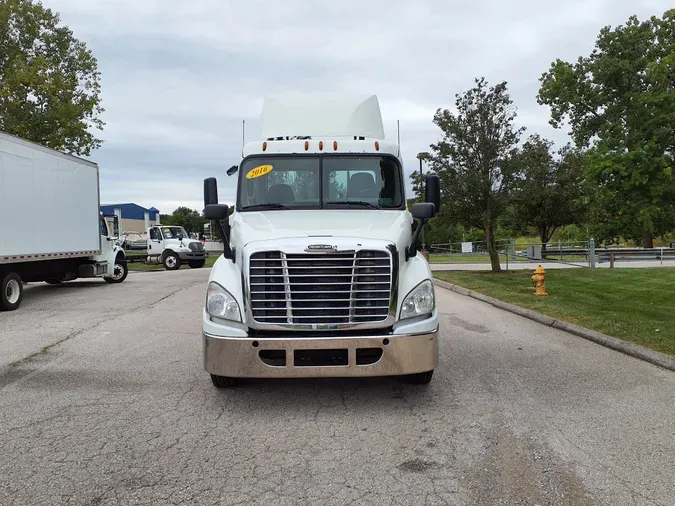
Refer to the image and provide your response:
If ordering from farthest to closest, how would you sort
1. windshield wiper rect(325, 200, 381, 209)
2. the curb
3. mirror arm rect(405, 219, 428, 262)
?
the curb, windshield wiper rect(325, 200, 381, 209), mirror arm rect(405, 219, 428, 262)

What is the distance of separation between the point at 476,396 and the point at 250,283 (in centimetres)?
233

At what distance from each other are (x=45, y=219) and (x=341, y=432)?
37.6 feet

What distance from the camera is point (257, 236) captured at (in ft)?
16.8

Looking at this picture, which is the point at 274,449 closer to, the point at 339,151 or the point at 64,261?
the point at 339,151

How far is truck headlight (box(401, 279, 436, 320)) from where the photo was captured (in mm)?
4893

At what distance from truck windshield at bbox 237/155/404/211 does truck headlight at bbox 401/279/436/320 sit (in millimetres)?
1429

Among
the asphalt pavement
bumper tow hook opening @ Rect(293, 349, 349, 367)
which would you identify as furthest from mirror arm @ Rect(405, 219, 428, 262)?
the asphalt pavement

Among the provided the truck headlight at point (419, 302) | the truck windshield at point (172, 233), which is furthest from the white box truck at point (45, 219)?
the truck windshield at point (172, 233)

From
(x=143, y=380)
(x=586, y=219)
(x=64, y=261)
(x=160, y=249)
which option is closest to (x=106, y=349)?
(x=143, y=380)

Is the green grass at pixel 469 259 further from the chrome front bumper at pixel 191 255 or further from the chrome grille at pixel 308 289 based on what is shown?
the chrome grille at pixel 308 289

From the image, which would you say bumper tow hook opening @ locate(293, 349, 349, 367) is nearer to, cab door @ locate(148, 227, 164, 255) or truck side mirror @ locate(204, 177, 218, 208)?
truck side mirror @ locate(204, 177, 218, 208)

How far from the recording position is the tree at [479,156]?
19750mm

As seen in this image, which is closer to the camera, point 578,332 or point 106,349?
point 106,349

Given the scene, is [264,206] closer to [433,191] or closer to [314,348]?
[433,191]
